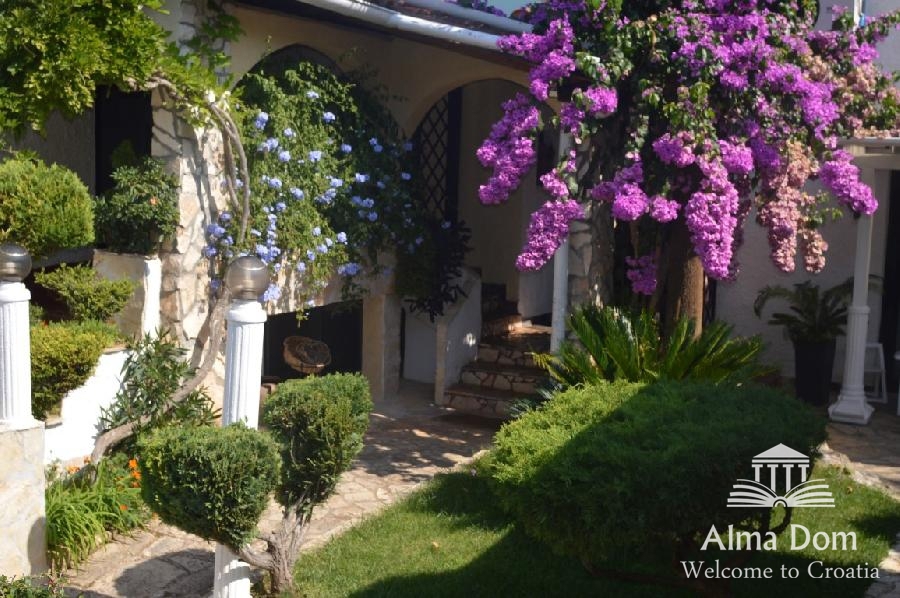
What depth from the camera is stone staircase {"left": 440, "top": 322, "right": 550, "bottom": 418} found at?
1112 cm

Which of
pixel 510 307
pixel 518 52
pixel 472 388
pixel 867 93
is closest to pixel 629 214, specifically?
Answer: pixel 518 52

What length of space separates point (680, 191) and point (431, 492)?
3.19 metres

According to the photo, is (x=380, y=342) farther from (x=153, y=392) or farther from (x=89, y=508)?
(x=89, y=508)

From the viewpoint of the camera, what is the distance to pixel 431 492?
8.46 m

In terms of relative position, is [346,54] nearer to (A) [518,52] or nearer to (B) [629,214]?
(A) [518,52]

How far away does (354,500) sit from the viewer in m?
8.50

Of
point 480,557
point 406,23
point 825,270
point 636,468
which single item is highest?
point 406,23

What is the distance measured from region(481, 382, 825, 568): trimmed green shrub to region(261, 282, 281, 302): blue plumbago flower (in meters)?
4.17

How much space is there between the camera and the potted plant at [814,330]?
1137 cm

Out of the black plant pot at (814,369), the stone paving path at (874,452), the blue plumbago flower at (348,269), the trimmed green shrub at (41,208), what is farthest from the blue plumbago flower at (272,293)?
the black plant pot at (814,369)

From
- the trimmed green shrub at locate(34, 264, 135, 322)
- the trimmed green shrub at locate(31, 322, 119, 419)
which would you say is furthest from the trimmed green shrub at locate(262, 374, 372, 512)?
the trimmed green shrub at locate(34, 264, 135, 322)

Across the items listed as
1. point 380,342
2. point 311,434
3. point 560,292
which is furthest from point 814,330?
point 311,434

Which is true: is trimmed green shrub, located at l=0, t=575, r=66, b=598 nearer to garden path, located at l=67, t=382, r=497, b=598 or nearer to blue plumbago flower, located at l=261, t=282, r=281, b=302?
garden path, located at l=67, t=382, r=497, b=598

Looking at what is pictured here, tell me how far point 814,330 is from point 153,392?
22.8 ft
